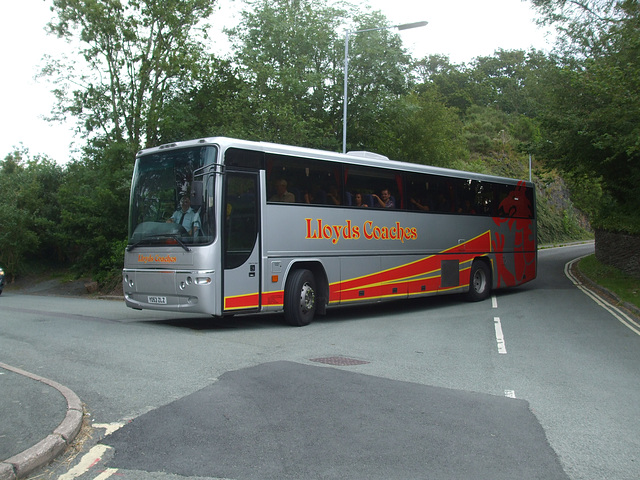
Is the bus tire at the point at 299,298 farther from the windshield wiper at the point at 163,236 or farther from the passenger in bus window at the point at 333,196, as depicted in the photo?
the windshield wiper at the point at 163,236

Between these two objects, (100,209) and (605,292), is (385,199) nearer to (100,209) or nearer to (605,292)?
(605,292)

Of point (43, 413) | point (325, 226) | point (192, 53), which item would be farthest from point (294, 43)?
point (43, 413)

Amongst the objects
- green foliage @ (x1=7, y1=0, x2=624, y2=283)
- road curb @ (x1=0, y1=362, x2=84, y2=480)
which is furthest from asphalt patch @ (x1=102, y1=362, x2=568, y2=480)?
green foliage @ (x1=7, y1=0, x2=624, y2=283)

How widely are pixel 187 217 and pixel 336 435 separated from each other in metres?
6.64

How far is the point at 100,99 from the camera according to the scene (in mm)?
27562

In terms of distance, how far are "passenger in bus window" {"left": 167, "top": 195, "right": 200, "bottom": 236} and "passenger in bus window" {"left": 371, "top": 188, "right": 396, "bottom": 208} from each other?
4760mm

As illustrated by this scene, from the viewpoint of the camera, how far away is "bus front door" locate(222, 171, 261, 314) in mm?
10859

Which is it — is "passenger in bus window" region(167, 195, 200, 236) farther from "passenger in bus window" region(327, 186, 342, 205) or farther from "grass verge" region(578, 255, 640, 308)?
"grass verge" region(578, 255, 640, 308)

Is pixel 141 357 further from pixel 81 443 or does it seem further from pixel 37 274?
pixel 37 274

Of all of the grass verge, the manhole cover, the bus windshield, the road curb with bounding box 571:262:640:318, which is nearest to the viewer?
the manhole cover

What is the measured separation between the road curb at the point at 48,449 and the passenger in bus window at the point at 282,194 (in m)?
6.52

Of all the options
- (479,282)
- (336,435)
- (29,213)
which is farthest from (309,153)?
(29,213)

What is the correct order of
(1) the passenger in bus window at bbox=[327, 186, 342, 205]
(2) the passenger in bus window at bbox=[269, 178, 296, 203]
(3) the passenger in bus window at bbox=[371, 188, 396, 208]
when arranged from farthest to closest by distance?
1. (3) the passenger in bus window at bbox=[371, 188, 396, 208]
2. (1) the passenger in bus window at bbox=[327, 186, 342, 205]
3. (2) the passenger in bus window at bbox=[269, 178, 296, 203]

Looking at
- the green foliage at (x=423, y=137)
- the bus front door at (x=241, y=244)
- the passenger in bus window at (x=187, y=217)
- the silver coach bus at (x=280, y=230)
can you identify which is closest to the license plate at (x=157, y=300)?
the silver coach bus at (x=280, y=230)
